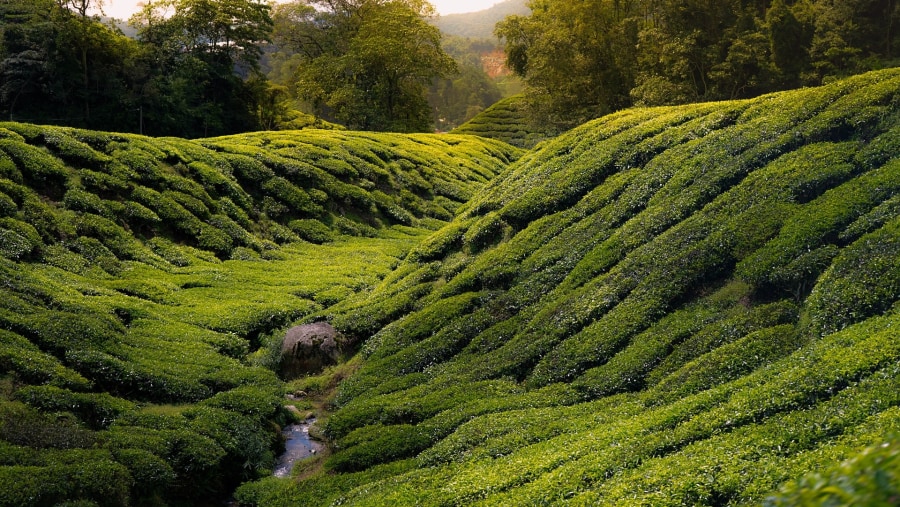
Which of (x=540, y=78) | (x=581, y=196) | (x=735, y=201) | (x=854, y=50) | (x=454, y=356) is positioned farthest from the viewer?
(x=540, y=78)

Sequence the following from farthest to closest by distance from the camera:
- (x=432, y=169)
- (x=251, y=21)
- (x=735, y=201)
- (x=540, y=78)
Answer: (x=251, y=21)
(x=540, y=78)
(x=432, y=169)
(x=735, y=201)

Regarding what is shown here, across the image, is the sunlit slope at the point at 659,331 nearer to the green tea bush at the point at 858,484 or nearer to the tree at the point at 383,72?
the green tea bush at the point at 858,484

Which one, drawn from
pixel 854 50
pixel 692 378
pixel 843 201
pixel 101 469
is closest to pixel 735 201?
pixel 843 201

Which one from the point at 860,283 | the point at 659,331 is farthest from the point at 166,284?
the point at 860,283

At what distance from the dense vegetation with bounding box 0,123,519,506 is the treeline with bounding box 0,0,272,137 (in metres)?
19.1

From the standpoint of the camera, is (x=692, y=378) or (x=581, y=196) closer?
(x=692, y=378)

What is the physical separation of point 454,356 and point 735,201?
1071 cm

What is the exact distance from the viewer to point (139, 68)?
59969 millimetres

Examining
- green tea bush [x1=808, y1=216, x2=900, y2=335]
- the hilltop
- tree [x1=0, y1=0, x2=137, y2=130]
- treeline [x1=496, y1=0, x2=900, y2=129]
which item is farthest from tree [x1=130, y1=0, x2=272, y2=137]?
green tea bush [x1=808, y1=216, x2=900, y2=335]

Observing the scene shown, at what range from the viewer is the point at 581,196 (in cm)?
2762

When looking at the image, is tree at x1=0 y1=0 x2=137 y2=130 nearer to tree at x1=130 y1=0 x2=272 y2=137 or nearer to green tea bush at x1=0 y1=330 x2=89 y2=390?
tree at x1=130 y1=0 x2=272 y2=137

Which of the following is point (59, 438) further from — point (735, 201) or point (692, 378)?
point (735, 201)

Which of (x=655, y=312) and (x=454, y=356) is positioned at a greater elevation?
(x=655, y=312)

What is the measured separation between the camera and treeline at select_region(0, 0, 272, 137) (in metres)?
55.3
